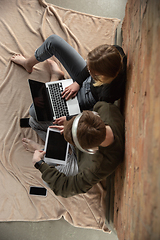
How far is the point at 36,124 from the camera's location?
142 cm

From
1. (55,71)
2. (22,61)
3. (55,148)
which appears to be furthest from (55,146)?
(22,61)

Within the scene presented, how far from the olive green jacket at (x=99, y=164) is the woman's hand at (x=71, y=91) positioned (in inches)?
12.9

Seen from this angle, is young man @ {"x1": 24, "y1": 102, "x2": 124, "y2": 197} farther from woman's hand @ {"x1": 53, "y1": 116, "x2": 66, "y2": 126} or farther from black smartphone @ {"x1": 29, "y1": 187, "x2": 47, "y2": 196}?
black smartphone @ {"x1": 29, "y1": 187, "x2": 47, "y2": 196}

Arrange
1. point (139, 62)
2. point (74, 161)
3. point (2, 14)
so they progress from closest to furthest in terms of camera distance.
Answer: point (139, 62) < point (74, 161) < point (2, 14)

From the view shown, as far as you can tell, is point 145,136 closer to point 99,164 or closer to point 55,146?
point 99,164

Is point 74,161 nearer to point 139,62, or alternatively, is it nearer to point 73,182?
point 73,182

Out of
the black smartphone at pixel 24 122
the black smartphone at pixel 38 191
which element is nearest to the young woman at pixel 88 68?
the black smartphone at pixel 24 122

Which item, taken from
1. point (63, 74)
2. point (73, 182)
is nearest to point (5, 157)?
point (73, 182)

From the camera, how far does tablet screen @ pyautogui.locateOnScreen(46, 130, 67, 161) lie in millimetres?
1263

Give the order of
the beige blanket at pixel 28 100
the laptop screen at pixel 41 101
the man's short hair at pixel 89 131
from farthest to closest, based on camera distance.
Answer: the beige blanket at pixel 28 100 < the laptop screen at pixel 41 101 < the man's short hair at pixel 89 131

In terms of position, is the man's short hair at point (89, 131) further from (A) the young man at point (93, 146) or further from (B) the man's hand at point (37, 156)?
(B) the man's hand at point (37, 156)

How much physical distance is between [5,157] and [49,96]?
0.66 metres

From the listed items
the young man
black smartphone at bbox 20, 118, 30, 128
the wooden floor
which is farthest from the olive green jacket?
black smartphone at bbox 20, 118, 30, 128

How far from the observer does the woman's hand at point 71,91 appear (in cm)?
133
